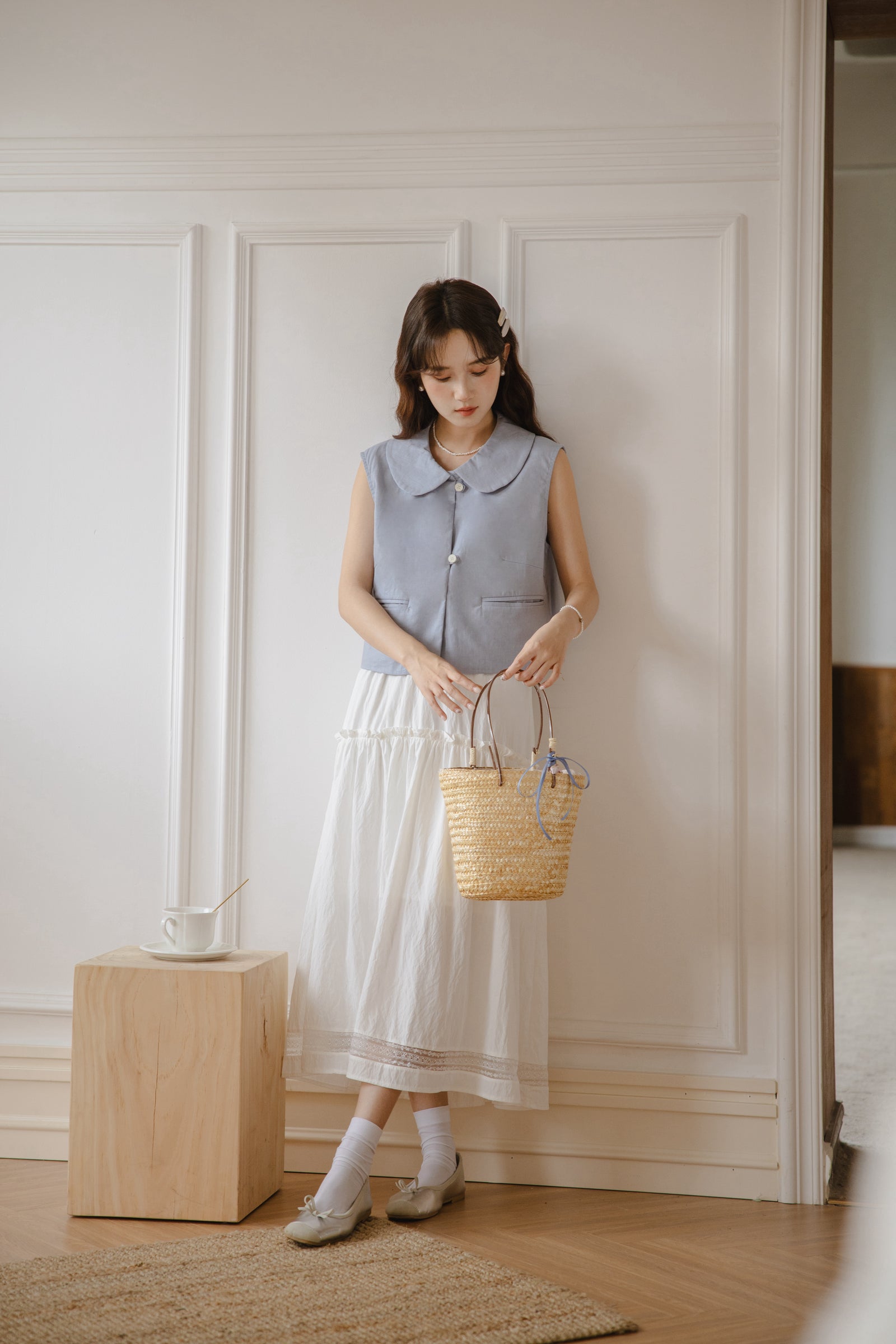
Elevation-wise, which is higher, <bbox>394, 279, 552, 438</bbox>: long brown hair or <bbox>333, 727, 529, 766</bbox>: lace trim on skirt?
<bbox>394, 279, 552, 438</bbox>: long brown hair

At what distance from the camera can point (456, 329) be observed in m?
2.25

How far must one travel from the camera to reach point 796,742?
239 centimetres

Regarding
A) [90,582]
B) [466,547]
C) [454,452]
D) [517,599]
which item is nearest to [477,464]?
[454,452]

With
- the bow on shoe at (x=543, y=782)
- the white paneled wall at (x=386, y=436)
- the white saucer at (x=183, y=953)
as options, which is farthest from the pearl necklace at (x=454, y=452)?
the white saucer at (x=183, y=953)

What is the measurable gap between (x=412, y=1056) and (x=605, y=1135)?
543 millimetres

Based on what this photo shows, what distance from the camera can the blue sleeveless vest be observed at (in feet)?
7.57

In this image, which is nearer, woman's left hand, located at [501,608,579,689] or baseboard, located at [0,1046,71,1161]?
woman's left hand, located at [501,608,579,689]

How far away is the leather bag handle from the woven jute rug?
0.83 meters

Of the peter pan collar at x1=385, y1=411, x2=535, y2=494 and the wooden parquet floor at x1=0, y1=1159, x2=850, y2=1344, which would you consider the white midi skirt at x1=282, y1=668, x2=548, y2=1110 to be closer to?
the wooden parquet floor at x1=0, y1=1159, x2=850, y2=1344

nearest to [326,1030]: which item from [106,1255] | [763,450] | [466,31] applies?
[106,1255]

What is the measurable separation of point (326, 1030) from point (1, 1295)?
2.35 ft

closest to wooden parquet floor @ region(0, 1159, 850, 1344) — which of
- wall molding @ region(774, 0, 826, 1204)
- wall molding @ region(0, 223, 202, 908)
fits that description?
wall molding @ region(774, 0, 826, 1204)

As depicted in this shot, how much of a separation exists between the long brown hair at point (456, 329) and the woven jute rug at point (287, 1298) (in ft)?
5.38

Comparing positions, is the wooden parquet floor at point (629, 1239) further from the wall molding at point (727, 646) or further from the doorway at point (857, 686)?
the doorway at point (857, 686)
